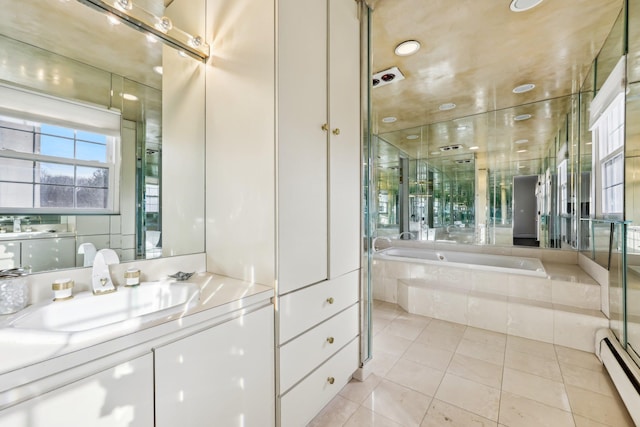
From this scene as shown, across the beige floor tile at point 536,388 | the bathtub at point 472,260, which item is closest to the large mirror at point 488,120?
the bathtub at point 472,260

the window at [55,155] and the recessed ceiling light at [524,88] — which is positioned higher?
the recessed ceiling light at [524,88]

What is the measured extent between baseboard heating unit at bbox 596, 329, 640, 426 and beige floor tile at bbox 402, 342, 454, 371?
97 centimetres

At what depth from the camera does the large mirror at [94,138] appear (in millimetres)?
1055

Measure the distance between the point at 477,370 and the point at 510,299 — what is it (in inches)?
42.1

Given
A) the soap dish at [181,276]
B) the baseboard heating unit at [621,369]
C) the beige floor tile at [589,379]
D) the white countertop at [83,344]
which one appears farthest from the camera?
the beige floor tile at [589,379]

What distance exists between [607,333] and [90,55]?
3891 mm

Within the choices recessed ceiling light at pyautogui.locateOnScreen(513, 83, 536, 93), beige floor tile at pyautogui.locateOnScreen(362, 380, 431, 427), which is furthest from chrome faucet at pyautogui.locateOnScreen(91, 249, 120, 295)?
recessed ceiling light at pyautogui.locateOnScreen(513, 83, 536, 93)

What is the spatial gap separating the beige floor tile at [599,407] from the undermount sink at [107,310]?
2.32 metres

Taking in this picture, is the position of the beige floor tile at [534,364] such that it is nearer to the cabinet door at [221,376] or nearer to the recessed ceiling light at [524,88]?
the cabinet door at [221,376]

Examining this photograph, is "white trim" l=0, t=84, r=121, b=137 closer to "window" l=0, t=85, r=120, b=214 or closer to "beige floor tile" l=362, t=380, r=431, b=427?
"window" l=0, t=85, r=120, b=214

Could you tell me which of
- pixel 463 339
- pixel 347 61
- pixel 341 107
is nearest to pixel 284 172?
pixel 341 107

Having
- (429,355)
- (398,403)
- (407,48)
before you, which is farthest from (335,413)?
(407,48)

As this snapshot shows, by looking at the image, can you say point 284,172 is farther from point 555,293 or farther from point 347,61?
point 555,293

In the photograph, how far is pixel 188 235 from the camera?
1530 millimetres
